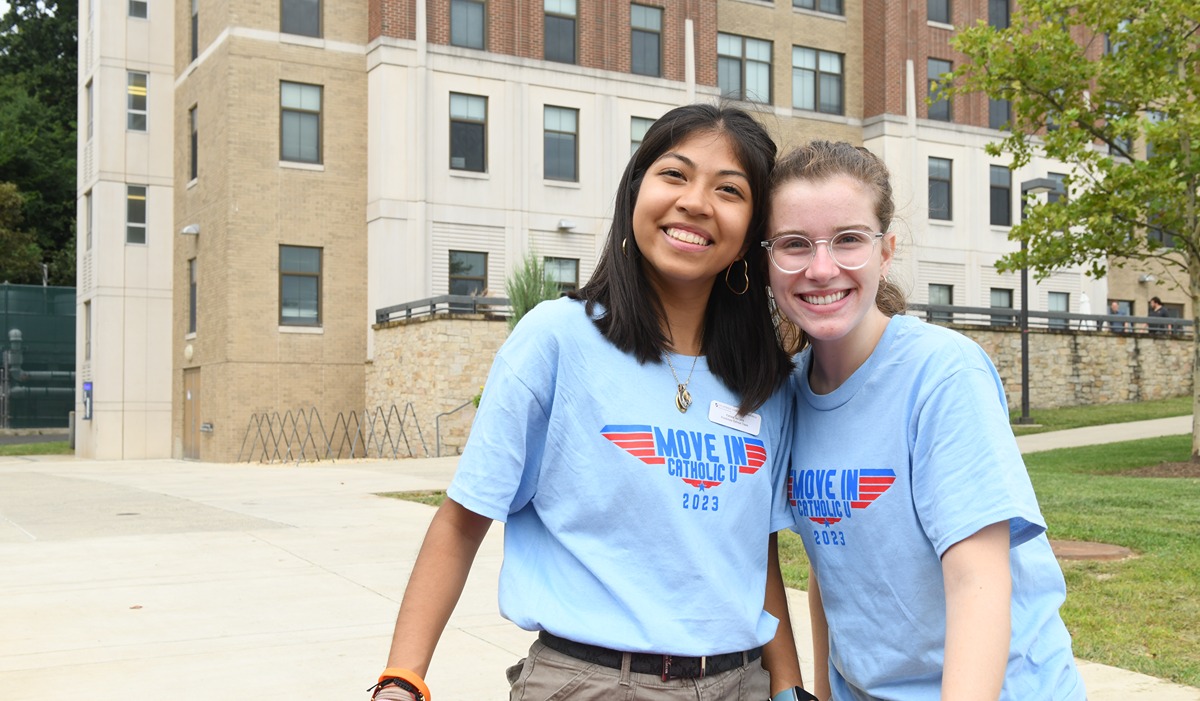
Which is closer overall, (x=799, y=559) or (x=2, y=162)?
(x=799, y=559)

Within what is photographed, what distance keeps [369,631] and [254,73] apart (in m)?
22.7

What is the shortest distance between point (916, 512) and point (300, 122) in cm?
2681

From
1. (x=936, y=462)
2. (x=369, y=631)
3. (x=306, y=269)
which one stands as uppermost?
(x=306, y=269)

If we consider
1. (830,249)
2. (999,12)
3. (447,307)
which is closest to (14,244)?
(447,307)

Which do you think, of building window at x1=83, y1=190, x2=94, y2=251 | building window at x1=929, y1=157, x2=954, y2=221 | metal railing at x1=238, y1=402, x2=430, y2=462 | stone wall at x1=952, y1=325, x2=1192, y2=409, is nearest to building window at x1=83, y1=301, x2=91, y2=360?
building window at x1=83, y1=190, x2=94, y2=251

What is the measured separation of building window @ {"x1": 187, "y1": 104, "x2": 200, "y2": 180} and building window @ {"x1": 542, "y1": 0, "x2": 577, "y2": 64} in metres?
8.99

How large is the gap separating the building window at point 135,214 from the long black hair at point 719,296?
30.9m

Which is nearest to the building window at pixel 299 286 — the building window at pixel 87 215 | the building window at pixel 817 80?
the building window at pixel 87 215

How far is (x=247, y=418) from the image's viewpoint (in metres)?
26.5

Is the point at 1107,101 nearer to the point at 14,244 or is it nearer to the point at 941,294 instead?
the point at 941,294

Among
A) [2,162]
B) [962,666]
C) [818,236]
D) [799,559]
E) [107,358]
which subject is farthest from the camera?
[2,162]

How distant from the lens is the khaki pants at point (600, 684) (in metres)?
2.06

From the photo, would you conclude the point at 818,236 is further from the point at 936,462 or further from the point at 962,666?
the point at 962,666

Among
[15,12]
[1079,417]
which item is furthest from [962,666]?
[15,12]
